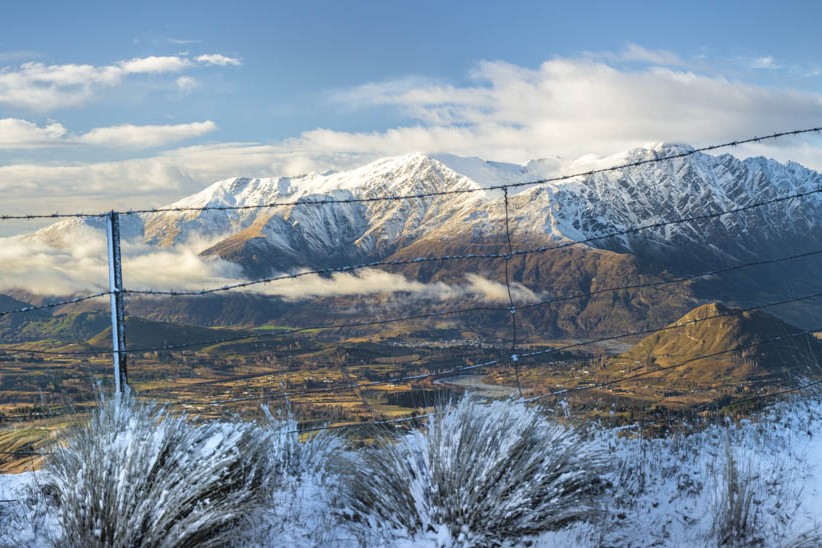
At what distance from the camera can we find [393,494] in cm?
527

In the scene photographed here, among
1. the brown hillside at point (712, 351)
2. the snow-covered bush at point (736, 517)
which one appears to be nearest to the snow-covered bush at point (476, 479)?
the snow-covered bush at point (736, 517)

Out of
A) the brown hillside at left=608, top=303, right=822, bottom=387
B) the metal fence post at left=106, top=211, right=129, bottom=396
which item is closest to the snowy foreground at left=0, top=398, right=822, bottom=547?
the metal fence post at left=106, top=211, right=129, bottom=396

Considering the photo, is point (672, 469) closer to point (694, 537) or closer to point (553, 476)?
point (694, 537)

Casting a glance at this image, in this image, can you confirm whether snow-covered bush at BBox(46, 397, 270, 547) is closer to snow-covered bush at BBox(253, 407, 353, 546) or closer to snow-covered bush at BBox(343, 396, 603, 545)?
snow-covered bush at BBox(253, 407, 353, 546)

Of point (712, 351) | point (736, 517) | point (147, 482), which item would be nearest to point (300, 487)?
point (147, 482)

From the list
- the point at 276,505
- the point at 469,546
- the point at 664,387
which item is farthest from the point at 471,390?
the point at 664,387

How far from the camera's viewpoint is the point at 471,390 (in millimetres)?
6020

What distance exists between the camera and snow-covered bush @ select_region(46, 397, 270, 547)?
4.41 meters

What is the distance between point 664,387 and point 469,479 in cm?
8610

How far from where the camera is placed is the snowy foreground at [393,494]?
4555 mm

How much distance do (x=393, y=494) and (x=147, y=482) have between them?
1.73 metres

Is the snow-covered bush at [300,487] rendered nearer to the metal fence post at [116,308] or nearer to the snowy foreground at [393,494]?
the snowy foreground at [393,494]

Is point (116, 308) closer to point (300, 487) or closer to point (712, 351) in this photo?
point (300, 487)

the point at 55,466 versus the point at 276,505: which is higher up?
the point at 55,466
